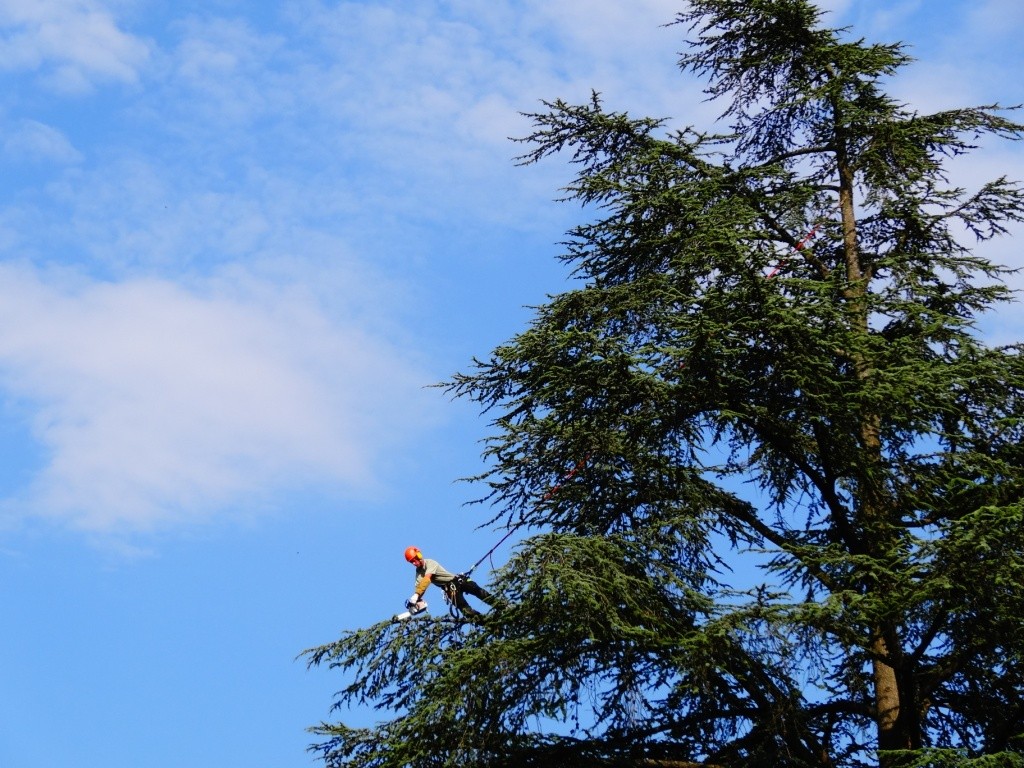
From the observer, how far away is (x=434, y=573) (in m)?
14.6

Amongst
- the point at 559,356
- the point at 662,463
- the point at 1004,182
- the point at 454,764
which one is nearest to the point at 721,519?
the point at 662,463

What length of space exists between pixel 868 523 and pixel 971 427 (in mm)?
1720

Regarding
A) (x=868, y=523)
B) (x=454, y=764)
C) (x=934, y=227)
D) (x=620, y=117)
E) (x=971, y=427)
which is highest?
(x=620, y=117)

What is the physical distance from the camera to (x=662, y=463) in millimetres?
13805

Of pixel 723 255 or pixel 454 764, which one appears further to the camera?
pixel 723 255

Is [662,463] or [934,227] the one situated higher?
[934,227]

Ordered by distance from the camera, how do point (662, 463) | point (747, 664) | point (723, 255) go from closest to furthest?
point (747, 664)
point (723, 255)
point (662, 463)

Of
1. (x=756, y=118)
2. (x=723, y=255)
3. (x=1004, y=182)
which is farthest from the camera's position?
(x=756, y=118)

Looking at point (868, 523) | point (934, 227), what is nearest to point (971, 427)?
point (868, 523)

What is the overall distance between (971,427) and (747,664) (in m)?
4.16

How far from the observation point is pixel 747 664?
11.9m

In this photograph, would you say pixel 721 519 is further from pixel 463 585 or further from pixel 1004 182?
pixel 1004 182

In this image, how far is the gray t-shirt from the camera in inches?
575

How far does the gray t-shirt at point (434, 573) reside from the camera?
14617 millimetres
